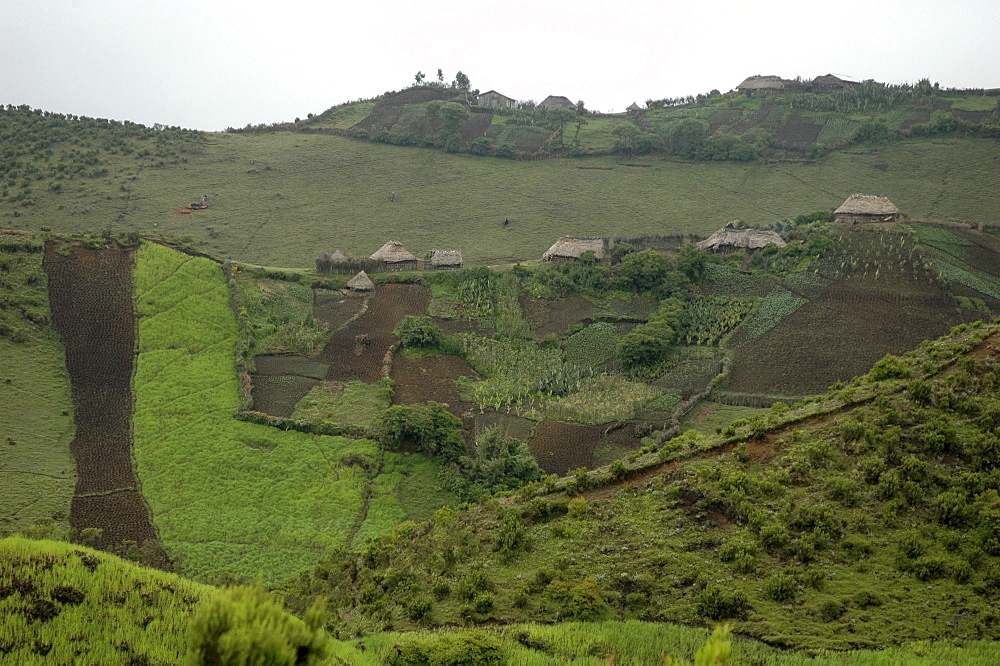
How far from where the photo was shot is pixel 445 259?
52.2m

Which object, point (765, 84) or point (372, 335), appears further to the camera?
point (765, 84)

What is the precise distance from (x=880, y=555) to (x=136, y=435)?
27629 mm

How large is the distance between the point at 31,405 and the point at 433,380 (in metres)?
18.0

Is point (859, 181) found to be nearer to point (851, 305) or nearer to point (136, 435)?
point (851, 305)

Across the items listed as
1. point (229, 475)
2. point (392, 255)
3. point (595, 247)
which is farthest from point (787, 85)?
point (229, 475)

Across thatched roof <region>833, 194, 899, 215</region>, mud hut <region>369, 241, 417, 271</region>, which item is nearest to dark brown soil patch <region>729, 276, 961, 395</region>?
thatched roof <region>833, 194, 899, 215</region>

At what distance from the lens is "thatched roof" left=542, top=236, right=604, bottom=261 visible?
169ft

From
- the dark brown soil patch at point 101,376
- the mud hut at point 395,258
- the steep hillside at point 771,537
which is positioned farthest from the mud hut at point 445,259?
the steep hillside at point 771,537

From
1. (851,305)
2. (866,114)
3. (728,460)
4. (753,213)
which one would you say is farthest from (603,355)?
(866,114)

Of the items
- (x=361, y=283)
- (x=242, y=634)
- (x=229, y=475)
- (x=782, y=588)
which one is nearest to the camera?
(x=242, y=634)

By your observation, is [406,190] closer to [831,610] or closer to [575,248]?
[575,248]

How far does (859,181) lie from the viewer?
223 ft

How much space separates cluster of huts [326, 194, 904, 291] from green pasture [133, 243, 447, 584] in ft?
47.9

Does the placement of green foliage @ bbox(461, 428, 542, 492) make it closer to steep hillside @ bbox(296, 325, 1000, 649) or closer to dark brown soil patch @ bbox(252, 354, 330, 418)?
steep hillside @ bbox(296, 325, 1000, 649)
